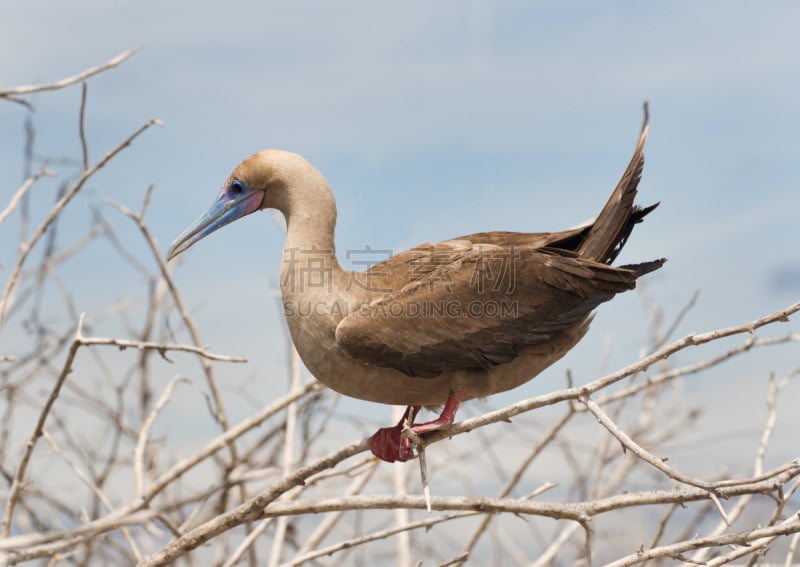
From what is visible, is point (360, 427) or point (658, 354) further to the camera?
point (360, 427)

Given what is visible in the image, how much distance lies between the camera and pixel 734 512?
4.16m

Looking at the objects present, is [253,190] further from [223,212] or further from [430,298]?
[430,298]

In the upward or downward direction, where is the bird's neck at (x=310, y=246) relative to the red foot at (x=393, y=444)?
upward

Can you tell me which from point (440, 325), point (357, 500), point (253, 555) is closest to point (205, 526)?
point (357, 500)

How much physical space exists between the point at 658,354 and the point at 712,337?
0.17 metres

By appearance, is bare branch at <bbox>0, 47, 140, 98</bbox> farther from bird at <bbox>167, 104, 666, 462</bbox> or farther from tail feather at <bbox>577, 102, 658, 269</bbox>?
tail feather at <bbox>577, 102, 658, 269</bbox>

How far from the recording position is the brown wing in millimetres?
3293

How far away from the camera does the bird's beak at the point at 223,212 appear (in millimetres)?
3812

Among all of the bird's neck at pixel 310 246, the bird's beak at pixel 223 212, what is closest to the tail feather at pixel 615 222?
the bird's neck at pixel 310 246

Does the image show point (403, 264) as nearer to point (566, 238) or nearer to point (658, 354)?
point (566, 238)

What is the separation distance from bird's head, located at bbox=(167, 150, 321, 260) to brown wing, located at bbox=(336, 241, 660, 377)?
0.68m

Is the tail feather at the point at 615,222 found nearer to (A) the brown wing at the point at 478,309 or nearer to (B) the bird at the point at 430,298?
(B) the bird at the point at 430,298

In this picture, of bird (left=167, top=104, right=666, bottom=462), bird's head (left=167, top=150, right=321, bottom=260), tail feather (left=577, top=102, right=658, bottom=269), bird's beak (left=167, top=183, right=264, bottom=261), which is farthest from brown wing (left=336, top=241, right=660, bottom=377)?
bird's beak (left=167, top=183, right=264, bottom=261)

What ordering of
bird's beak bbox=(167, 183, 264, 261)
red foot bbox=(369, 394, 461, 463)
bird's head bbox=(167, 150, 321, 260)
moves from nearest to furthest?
red foot bbox=(369, 394, 461, 463) → bird's head bbox=(167, 150, 321, 260) → bird's beak bbox=(167, 183, 264, 261)
